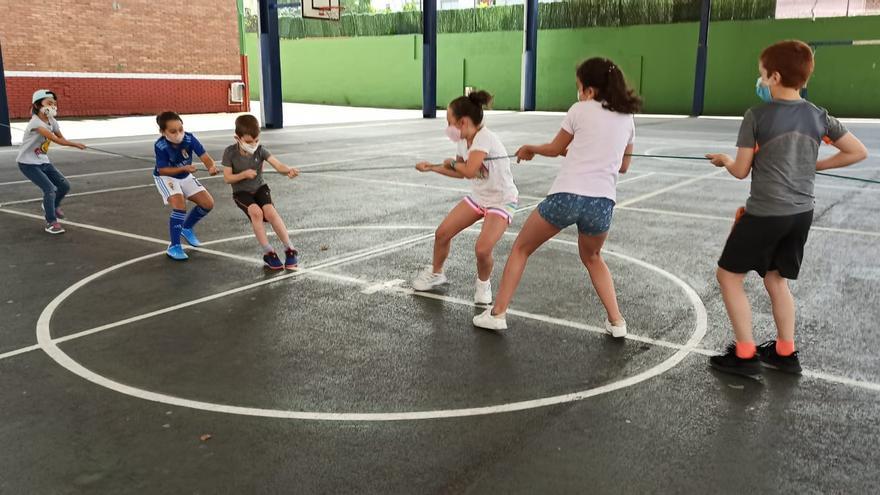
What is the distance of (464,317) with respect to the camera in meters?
5.00

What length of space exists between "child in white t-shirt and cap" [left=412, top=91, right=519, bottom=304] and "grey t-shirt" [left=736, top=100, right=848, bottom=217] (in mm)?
1619

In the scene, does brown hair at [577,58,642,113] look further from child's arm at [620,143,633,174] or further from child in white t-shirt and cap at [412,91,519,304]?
child in white t-shirt and cap at [412,91,519,304]

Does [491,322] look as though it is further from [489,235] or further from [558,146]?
[558,146]

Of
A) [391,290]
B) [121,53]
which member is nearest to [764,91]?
[391,290]

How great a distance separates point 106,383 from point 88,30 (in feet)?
78.6

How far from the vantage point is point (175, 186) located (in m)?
6.66

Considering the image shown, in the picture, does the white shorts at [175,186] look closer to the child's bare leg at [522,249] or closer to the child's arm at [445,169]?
the child's arm at [445,169]

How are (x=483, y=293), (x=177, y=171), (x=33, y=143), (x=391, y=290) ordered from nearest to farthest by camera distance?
(x=483, y=293)
(x=391, y=290)
(x=177, y=171)
(x=33, y=143)

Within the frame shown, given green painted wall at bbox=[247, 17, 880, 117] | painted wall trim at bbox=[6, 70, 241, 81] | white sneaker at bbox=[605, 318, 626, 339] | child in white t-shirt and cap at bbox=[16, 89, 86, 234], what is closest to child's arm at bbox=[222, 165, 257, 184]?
child in white t-shirt and cap at bbox=[16, 89, 86, 234]

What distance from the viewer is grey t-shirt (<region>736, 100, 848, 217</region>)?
3.75 metres

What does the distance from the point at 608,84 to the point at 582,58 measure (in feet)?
68.1

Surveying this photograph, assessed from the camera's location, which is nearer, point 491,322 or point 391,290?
point 491,322

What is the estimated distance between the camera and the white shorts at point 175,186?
6633 millimetres

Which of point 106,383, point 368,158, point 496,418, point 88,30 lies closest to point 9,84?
point 88,30
